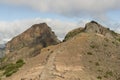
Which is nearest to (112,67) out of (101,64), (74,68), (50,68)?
(101,64)

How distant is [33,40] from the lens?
106625 mm

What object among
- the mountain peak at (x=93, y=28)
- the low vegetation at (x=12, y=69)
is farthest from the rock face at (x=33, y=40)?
the low vegetation at (x=12, y=69)

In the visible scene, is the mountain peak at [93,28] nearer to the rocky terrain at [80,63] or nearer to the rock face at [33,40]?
the rocky terrain at [80,63]

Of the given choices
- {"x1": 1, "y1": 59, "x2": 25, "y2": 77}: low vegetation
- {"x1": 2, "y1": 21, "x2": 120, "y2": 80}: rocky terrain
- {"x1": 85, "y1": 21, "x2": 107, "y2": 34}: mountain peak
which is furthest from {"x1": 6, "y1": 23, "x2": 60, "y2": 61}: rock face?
{"x1": 2, "y1": 21, "x2": 120, "y2": 80}: rocky terrain

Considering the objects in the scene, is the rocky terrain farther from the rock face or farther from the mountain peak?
the rock face

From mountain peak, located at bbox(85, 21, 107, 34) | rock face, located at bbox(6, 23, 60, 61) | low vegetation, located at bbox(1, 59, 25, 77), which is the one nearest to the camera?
low vegetation, located at bbox(1, 59, 25, 77)

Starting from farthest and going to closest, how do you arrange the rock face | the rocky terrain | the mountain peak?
the rock face
the mountain peak
the rocky terrain

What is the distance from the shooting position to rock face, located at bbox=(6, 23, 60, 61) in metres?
99.8

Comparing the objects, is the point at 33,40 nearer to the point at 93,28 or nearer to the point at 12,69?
the point at 93,28

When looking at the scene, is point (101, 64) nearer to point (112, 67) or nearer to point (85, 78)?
point (112, 67)

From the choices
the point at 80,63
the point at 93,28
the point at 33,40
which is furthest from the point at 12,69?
the point at 33,40

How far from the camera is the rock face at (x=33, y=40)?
9979 cm

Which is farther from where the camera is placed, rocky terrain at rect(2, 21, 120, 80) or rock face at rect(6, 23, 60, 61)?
rock face at rect(6, 23, 60, 61)

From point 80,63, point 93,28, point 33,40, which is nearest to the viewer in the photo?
point 80,63
